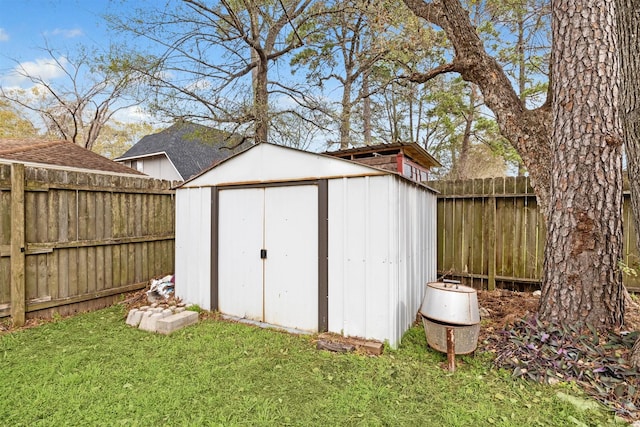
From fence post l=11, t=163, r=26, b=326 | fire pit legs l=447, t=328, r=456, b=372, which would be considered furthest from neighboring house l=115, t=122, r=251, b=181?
fire pit legs l=447, t=328, r=456, b=372

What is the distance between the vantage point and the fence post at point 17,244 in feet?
12.0

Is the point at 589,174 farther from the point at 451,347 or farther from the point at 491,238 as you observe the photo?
the point at 491,238

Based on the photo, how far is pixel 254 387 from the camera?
8.31 ft

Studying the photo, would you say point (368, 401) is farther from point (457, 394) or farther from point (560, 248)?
point (560, 248)

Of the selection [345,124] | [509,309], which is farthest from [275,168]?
[345,124]

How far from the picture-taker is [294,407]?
89.4 inches

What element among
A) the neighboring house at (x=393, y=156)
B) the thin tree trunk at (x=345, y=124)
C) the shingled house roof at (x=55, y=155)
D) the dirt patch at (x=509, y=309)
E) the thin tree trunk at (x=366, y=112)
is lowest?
the dirt patch at (x=509, y=309)

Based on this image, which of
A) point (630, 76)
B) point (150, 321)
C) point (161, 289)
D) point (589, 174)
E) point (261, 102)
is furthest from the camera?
point (261, 102)

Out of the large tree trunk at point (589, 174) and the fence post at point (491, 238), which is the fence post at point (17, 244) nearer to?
the large tree trunk at point (589, 174)

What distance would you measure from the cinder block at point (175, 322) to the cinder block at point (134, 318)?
0.41m

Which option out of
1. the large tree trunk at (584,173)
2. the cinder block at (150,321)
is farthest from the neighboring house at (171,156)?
the large tree trunk at (584,173)

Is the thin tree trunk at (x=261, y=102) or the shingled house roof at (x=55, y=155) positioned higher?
the thin tree trunk at (x=261, y=102)

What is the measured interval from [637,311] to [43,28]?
17.1 meters

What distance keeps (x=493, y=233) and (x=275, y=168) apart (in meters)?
3.53
